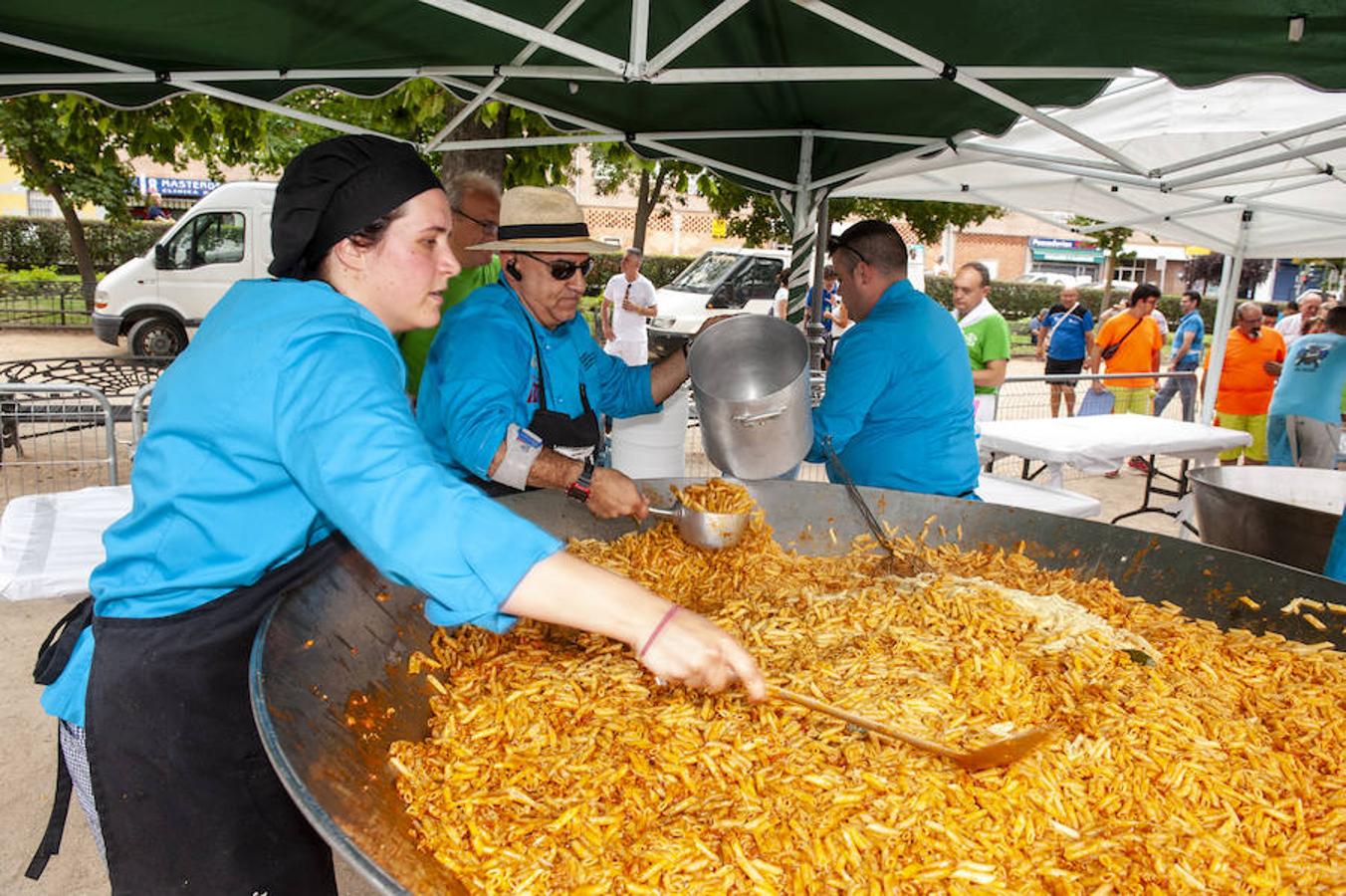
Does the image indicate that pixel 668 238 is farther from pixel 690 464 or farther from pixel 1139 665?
pixel 1139 665

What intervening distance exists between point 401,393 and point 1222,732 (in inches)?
80.8

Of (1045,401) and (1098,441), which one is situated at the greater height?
(1098,441)

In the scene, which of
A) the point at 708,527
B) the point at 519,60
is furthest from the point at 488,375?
the point at 519,60

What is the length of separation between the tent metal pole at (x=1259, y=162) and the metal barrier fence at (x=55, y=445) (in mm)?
7312

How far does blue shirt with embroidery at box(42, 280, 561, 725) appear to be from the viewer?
141cm

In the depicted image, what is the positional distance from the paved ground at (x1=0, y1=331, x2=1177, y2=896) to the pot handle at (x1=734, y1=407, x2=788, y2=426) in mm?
2442

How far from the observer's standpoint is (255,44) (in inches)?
181

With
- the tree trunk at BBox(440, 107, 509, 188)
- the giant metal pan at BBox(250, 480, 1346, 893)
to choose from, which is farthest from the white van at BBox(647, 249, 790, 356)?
the giant metal pan at BBox(250, 480, 1346, 893)

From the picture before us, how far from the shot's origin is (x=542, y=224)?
3.21m

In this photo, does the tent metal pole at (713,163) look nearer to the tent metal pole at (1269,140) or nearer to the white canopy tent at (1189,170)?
the white canopy tent at (1189,170)

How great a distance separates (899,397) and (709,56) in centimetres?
220

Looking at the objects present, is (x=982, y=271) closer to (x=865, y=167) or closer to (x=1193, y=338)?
(x=865, y=167)

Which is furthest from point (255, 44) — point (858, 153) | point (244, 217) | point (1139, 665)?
point (244, 217)

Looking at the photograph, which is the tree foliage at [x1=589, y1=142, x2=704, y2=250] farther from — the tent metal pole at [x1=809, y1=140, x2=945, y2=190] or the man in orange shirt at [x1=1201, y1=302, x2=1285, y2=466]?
the man in orange shirt at [x1=1201, y1=302, x2=1285, y2=466]
